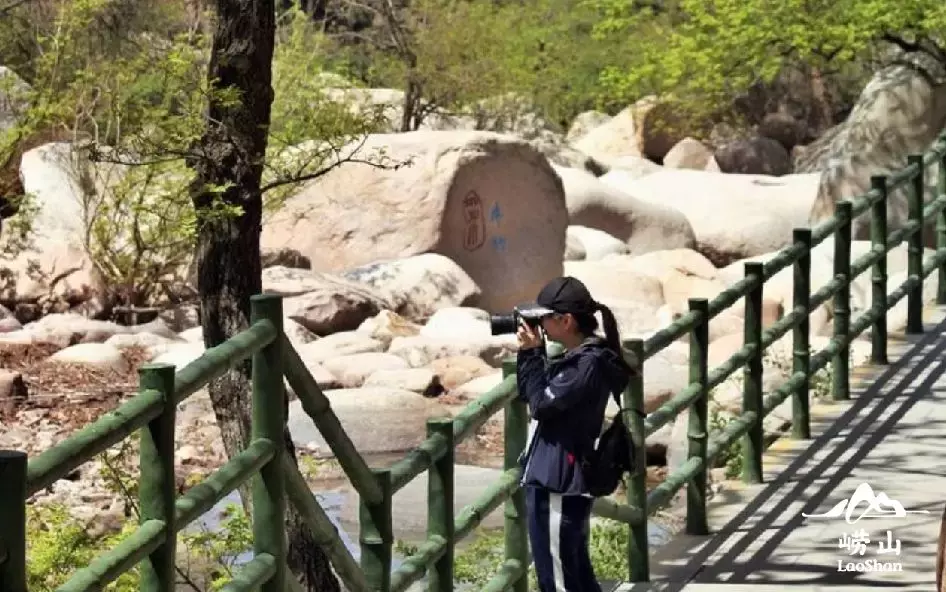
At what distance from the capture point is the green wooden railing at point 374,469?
4445mm

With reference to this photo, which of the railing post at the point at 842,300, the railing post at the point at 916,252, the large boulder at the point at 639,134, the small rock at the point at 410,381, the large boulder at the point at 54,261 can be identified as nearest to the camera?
the railing post at the point at 842,300

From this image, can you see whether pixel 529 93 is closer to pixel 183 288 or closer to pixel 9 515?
pixel 183 288

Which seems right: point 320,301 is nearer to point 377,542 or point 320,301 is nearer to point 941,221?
point 941,221

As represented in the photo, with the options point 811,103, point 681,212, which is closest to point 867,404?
point 681,212

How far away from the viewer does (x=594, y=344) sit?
20.6 feet

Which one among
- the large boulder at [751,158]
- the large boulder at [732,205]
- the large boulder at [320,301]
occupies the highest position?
the large boulder at [320,301]

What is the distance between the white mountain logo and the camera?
852cm

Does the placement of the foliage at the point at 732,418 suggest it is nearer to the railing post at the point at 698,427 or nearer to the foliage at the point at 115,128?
the railing post at the point at 698,427

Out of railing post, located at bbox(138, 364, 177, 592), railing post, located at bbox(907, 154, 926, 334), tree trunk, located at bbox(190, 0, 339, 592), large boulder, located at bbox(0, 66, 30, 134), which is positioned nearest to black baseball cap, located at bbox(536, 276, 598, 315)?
railing post, located at bbox(138, 364, 177, 592)

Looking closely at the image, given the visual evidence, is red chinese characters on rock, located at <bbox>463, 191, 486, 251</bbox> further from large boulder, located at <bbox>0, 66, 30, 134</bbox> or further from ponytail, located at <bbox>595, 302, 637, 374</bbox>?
ponytail, located at <bbox>595, 302, 637, 374</bbox>

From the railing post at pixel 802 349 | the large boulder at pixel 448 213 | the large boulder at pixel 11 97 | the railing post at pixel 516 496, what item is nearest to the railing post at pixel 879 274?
the railing post at pixel 802 349

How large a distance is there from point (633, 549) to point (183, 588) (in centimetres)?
355

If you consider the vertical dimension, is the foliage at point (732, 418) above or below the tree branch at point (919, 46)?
below

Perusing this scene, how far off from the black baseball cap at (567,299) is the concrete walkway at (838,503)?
67.5 inches
